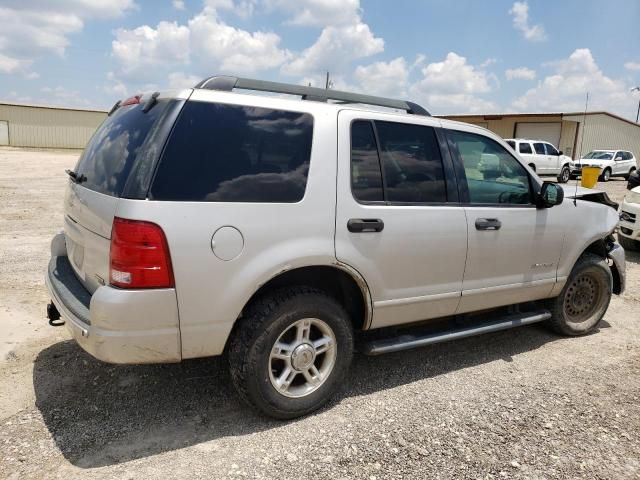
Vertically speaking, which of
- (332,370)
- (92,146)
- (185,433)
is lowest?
(185,433)

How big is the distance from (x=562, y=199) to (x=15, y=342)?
4605 millimetres

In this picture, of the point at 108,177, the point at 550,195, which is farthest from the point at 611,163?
the point at 108,177

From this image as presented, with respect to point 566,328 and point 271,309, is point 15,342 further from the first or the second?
point 566,328

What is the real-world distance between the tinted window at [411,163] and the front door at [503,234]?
0.24 meters

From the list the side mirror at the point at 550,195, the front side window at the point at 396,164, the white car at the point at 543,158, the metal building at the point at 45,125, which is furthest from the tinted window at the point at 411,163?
the metal building at the point at 45,125

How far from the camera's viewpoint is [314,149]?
3.15 m

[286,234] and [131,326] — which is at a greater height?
[286,234]

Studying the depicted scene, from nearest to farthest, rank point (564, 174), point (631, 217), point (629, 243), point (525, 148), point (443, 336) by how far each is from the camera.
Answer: point (443, 336)
point (631, 217)
point (629, 243)
point (525, 148)
point (564, 174)

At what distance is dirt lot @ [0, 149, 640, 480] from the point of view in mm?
2809

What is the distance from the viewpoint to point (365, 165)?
3354mm

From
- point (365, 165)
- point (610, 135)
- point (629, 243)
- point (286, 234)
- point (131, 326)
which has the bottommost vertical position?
point (629, 243)

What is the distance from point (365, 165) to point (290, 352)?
4.24ft

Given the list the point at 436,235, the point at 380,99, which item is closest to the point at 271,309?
the point at 436,235

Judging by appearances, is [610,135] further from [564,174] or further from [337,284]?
[337,284]
